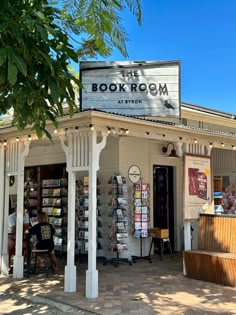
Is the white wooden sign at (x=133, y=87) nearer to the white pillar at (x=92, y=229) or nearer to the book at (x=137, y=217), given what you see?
the white pillar at (x=92, y=229)

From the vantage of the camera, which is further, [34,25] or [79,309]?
[79,309]

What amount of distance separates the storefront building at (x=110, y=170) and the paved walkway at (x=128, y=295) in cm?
35

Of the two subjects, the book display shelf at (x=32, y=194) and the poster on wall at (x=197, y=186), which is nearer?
the poster on wall at (x=197, y=186)

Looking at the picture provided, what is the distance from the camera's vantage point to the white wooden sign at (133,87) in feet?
24.1

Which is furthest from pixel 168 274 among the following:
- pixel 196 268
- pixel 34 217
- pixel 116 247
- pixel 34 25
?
pixel 34 25

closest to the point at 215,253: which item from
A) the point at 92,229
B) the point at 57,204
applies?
the point at 92,229

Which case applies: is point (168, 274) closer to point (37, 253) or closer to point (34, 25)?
point (37, 253)

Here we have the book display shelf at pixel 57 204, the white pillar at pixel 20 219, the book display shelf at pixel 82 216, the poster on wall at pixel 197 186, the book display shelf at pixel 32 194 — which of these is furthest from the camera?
the book display shelf at pixel 32 194

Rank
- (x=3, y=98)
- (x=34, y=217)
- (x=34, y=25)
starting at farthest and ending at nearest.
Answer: (x=34, y=217), (x=3, y=98), (x=34, y=25)

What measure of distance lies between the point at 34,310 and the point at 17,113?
11.1 ft

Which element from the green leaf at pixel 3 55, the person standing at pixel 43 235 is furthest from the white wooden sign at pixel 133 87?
A: the green leaf at pixel 3 55

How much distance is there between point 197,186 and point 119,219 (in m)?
1.99

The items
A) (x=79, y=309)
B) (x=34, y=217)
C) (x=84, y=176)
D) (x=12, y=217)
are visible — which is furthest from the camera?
(x=34, y=217)

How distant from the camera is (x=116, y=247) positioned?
8945mm
